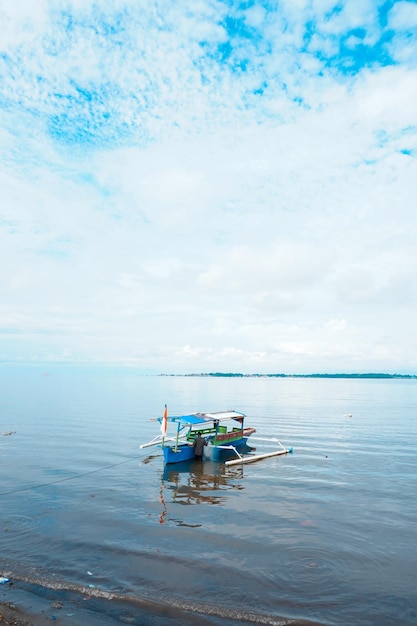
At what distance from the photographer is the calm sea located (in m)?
11.4

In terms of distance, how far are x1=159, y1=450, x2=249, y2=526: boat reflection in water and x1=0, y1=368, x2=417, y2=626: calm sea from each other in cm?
12

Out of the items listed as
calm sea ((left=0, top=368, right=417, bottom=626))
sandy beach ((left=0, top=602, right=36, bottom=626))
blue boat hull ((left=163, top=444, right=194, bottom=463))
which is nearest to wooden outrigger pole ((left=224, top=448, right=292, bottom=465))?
calm sea ((left=0, top=368, right=417, bottom=626))

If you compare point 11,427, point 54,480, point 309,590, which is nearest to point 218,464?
point 54,480

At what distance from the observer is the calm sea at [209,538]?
11.4m

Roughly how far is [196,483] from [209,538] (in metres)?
8.94

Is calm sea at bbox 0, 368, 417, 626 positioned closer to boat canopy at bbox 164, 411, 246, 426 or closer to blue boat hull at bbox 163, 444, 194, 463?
blue boat hull at bbox 163, 444, 194, 463

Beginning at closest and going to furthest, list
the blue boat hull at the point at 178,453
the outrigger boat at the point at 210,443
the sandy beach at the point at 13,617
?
the sandy beach at the point at 13,617 < the blue boat hull at the point at 178,453 < the outrigger boat at the point at 210,443

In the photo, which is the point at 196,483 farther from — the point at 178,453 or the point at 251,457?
the point at 251,457

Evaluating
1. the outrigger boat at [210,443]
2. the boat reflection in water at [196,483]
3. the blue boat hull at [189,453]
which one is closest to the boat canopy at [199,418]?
the outrigger boat at [210,443]

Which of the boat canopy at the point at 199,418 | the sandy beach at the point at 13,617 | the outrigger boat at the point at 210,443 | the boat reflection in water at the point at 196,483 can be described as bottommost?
the boat reflection in water at the point at 196,483

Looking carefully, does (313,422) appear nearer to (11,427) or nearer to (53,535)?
(11,427)

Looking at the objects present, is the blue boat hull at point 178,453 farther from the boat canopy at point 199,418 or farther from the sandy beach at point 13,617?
the sandy beach at point 13,617

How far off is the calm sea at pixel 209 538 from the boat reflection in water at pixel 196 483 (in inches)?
4.7

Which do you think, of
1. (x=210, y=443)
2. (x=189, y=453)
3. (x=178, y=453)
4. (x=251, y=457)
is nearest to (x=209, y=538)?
(x=178, y=453)
